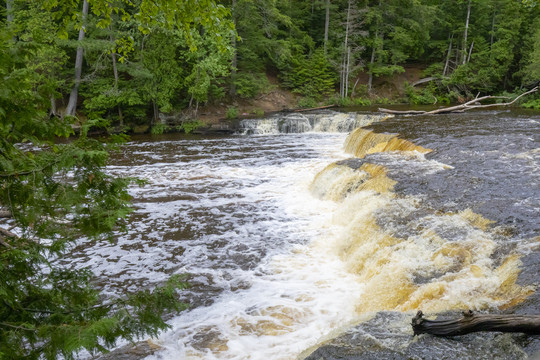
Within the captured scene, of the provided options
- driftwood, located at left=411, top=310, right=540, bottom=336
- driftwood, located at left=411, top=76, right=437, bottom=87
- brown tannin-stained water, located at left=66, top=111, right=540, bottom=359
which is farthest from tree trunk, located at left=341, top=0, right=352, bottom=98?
driftwood, located at left=411, top=310, right=540, bottom=336

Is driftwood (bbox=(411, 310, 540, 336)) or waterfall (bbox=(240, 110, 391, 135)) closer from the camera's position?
driftwood (bbox=(411, 310, 540, 336))

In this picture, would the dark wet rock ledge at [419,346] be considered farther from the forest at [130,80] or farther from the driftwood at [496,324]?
the forest at [130,80]

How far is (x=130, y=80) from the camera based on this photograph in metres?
21.0

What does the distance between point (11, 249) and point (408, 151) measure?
10582 mm

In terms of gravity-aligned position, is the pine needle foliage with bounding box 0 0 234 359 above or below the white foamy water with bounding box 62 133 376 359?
above

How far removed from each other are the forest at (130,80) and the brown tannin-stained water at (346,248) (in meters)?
1.10

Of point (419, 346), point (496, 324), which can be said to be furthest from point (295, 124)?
point (496, 324)

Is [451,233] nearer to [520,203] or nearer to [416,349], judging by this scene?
[520,203]

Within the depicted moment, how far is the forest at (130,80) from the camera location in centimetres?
229

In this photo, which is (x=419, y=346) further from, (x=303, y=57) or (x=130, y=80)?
(x=303, y=57)

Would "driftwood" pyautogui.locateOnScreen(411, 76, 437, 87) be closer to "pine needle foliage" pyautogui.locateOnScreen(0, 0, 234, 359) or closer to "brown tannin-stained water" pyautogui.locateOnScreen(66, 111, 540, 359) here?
"brown tannin-stained water" pyautogui.locateOnScreen(66, 111, 540, 359)

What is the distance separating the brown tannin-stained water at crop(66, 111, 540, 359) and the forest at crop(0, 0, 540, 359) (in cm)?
110

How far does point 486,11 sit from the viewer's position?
107ft

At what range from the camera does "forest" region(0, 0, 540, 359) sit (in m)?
2.29
